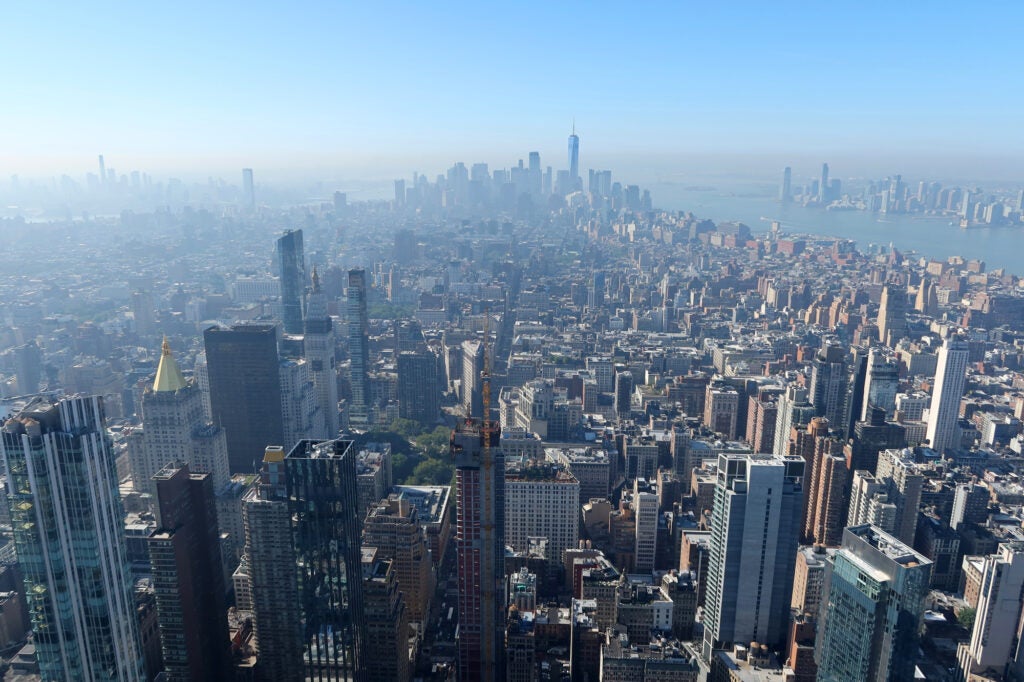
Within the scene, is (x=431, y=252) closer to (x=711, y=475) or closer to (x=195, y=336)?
(x=195, y=336)

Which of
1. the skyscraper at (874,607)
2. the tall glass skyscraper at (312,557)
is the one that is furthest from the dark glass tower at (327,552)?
the skyscraper at (874,607)

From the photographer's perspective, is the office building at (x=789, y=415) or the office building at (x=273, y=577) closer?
the office building at (x=273, y=577)

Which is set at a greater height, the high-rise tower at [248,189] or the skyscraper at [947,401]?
the high-rise tower at [248,189]

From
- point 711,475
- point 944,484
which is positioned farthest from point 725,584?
point 944,484

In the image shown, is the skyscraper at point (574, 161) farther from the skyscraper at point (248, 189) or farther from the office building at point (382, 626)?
the office building at point (382, 626)

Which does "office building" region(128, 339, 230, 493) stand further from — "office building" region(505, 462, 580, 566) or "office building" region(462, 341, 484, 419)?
"office building" region(462, 341, 484, 419)

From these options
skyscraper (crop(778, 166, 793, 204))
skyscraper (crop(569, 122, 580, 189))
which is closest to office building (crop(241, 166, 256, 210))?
skyscraper (crop(569, 122, 580, 189))

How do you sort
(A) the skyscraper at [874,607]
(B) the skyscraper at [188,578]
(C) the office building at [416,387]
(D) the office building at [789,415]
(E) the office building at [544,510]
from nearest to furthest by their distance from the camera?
(A) the skyscraper at [874,607] < (B) the skyscraper at [188,578] < (E) the office building at [544,510] < (D) the office building at [789,415] < (C) the office building at [416,387]
